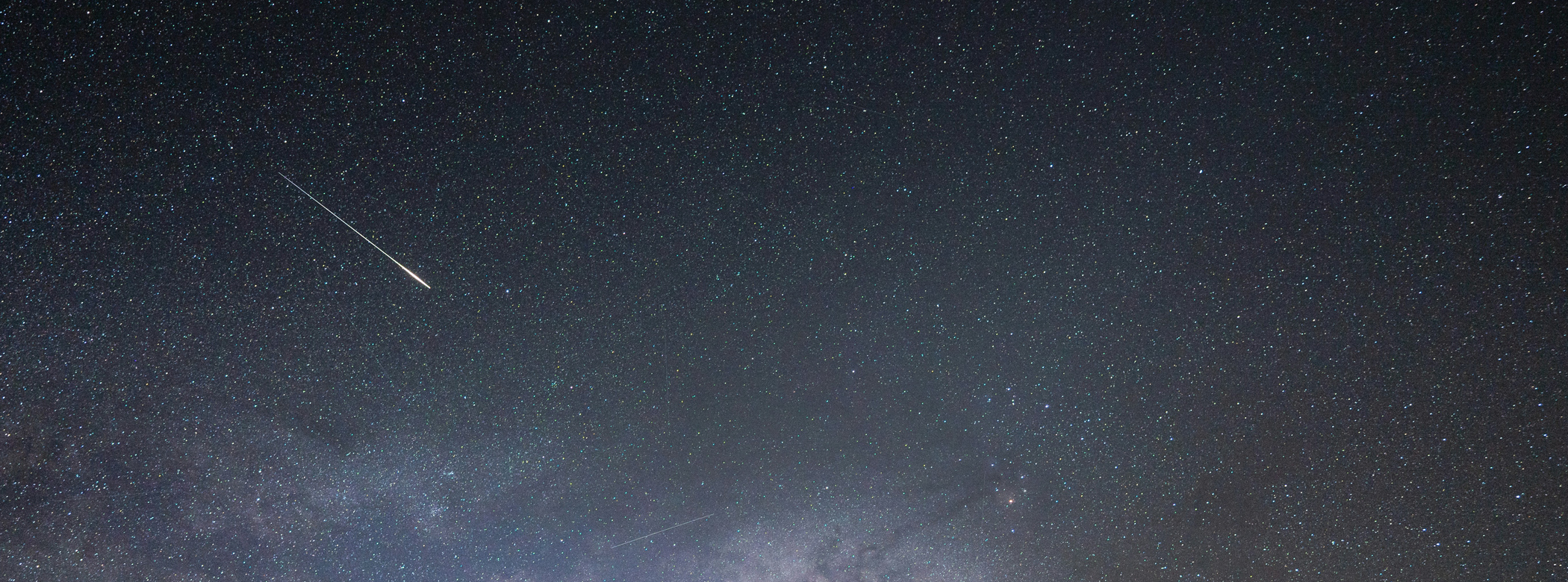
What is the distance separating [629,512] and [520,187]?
71.6 inches

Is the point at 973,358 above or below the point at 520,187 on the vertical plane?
below

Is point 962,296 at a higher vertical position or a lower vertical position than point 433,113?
lower

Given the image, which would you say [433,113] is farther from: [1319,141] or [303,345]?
[1319,141]

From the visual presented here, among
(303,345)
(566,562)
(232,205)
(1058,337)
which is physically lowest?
(566,562)

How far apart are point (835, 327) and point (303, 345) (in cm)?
204

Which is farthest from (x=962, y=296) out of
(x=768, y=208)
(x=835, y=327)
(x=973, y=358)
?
(x=768, y=208)

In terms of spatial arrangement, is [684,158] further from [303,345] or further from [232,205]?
[303,345]

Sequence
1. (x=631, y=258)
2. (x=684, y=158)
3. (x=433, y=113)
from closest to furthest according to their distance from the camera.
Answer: (x=433, y=113), (x=684, y=158), (x=631, y=258)

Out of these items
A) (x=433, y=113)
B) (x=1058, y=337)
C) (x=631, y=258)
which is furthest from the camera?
(x=1058, y=337)

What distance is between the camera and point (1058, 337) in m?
2.21

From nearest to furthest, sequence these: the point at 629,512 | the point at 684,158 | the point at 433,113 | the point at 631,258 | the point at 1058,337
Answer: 1. the point at 433,113
2. the point at 684,158
3. the point at 631,258
4. the point at 1058,337
5. the point at 629,512

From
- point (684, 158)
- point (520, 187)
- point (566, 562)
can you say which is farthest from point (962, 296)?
point (566, 562)

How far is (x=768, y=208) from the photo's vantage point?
1.96 metres

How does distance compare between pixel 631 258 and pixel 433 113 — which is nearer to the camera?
pixel 433 113
